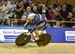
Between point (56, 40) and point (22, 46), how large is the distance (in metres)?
2.40

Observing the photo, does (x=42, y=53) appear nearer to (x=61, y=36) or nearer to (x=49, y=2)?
A: (x=61, y=36)

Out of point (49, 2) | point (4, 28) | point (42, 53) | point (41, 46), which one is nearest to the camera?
point (42, 53)

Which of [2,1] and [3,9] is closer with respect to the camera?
[3,9]

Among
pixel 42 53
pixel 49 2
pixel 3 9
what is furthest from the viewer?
pixel 49 2

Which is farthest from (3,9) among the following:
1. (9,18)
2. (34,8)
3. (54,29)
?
(54,29)

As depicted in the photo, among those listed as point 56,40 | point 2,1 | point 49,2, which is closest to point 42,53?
point 56,40

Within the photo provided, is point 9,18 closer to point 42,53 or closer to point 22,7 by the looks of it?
point 22,7

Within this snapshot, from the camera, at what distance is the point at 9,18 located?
12.9 meters

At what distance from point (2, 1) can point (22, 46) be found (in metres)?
4.05

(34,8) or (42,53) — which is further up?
(34,8)

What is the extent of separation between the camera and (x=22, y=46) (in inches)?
432

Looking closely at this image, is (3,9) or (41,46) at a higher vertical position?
(3,9)

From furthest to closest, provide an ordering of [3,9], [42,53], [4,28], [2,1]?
[2,1], [3,9], [4,28], [42,53]

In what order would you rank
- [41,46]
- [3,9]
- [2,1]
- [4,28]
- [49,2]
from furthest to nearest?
[49,2], [2,1], [3,9], [4,28], [41,46]
